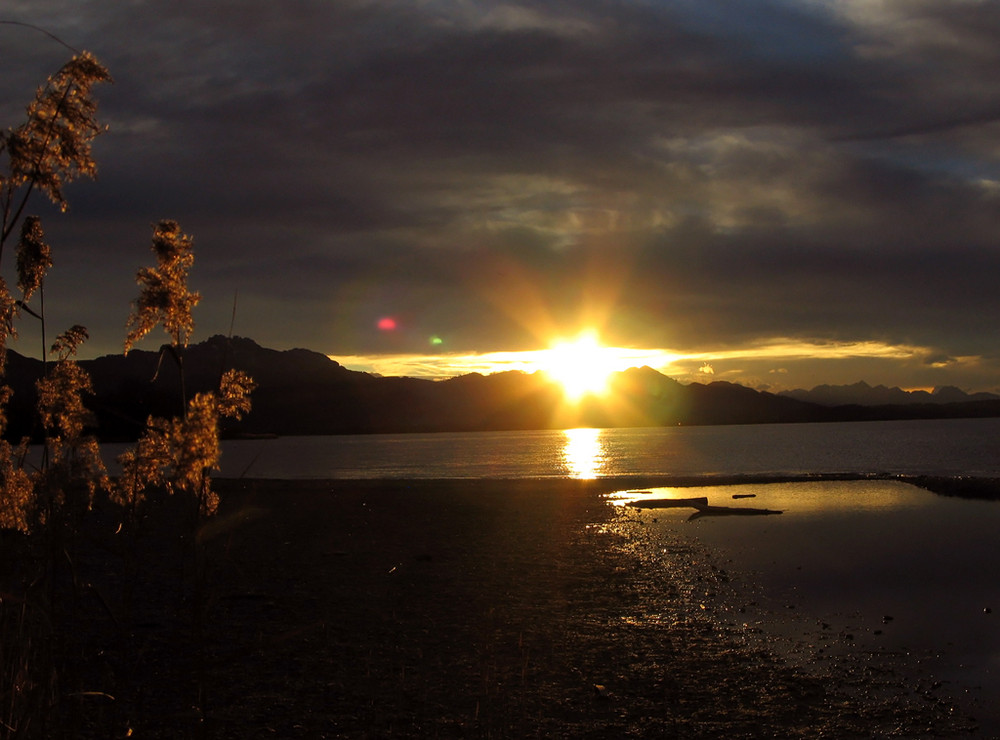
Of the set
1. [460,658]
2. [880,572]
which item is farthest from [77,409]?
[880,572]

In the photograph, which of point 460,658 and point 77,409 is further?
point 460,658

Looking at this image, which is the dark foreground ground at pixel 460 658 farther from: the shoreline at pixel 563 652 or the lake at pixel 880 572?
the lake at pixel 880 572

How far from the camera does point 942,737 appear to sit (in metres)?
8.80

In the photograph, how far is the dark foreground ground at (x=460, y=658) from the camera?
851 centimetres

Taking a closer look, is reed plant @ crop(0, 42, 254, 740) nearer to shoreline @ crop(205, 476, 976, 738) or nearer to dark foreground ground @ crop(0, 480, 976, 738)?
dark foreground ground @ crop(0, 480, 976, 738)

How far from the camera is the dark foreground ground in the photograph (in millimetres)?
8508

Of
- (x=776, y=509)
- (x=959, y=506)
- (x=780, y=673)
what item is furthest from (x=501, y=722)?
(x=959, y=506)

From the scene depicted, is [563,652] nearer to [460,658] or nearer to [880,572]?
[460,658]

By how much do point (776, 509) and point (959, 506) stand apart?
25.2 feet

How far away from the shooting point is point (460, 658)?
35.9ft

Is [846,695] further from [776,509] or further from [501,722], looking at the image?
[776,509]

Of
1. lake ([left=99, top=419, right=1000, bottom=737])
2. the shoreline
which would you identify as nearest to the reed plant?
lake ([left=99, top=419, right=1000, bottom=737])

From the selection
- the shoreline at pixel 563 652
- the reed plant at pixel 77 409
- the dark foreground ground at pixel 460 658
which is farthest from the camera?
the shoreline at pixel 563 652

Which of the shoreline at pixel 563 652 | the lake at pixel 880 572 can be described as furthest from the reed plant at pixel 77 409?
the shoreline at pixel 563 652
